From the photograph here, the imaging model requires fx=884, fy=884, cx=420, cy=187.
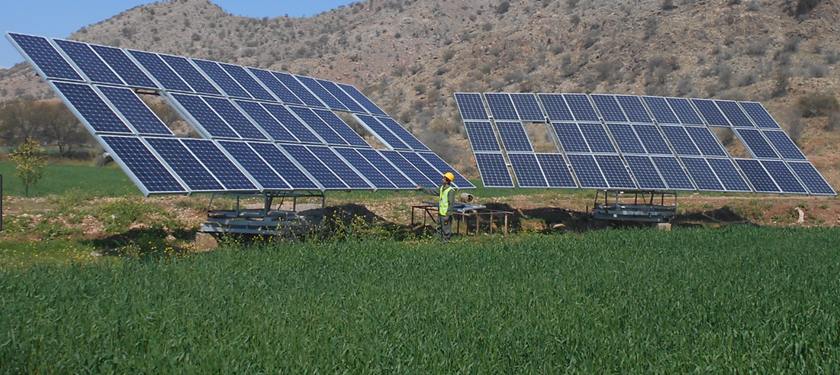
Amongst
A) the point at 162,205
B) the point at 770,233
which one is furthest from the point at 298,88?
the point at 770,233

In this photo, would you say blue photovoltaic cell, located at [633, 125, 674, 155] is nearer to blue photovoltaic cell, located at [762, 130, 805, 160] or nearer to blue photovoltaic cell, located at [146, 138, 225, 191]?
blue photovoltaic cell, located at [762, 130, 805, 160]

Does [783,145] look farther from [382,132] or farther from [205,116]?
[205,116]

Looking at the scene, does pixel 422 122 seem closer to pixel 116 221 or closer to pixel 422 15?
pixel 422 15

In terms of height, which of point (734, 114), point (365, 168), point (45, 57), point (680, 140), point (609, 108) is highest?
point (45, 57)

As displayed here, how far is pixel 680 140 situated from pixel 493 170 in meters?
6.97

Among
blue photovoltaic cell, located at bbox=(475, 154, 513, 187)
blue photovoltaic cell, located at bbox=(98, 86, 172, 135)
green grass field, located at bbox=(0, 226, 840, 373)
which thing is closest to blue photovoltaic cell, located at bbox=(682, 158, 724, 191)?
blue photovoltaic cell, located at bbox=(475, 154, 513, 187)

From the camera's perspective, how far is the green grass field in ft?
28.3

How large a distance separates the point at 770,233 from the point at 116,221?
16.9 m

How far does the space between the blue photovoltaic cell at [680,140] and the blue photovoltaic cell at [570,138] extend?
9.89 feet

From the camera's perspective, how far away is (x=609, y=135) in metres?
28.0

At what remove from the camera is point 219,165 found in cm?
1905

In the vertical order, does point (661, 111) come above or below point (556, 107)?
below

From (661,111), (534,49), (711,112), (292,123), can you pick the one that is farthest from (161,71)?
(534,49)

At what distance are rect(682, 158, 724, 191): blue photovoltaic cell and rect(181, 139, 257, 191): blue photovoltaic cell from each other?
542 inches
